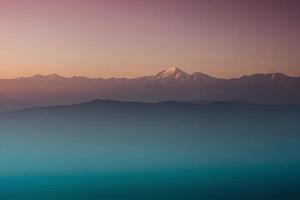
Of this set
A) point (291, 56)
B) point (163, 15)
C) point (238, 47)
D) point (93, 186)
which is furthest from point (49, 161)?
point (291, 56)

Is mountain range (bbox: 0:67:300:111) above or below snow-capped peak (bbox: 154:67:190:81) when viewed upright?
below

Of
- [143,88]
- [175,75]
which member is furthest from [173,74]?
[143,88]

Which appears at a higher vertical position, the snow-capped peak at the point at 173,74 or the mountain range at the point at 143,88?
the snow-capped peak at the point at 173,74

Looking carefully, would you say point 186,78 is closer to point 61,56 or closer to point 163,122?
point 163,122

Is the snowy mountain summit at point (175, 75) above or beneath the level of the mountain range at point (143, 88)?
above

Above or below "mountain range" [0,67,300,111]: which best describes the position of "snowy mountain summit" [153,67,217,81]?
above
